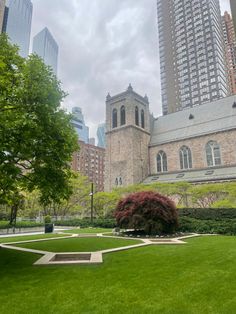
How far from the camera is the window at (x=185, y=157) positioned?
4160cm

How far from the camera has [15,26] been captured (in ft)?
461

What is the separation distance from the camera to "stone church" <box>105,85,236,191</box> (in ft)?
126

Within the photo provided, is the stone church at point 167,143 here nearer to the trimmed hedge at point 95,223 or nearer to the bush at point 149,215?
the trimmed hedge at point 95,223

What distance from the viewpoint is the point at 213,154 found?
39219 millimetres

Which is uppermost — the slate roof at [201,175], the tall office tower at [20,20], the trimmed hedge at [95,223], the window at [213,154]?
the tall office tower at [20,20]

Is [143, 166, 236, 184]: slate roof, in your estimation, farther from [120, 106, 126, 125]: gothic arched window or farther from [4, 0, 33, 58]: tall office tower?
[4, 0, 33, 58]: tall office tower

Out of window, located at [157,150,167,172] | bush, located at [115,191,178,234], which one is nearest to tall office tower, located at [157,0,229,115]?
window, located at [157,150,167,172]

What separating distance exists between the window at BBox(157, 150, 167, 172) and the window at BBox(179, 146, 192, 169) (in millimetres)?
3410

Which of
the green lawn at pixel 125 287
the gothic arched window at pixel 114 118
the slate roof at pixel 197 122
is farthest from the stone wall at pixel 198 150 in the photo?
the green lawn at pixel 125 287

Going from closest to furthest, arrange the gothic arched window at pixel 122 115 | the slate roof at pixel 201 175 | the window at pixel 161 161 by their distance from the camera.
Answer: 1. the slate roof at pixel 201 175
2. the window at pixel 161 161
3. the gothic arched window at pixel 122 115

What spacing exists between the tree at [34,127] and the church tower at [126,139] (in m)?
33.3

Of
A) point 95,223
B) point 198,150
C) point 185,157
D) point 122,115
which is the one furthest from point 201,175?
point 122,115

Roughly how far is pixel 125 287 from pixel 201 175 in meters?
33.3

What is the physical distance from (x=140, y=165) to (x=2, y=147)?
3787 centimetres
